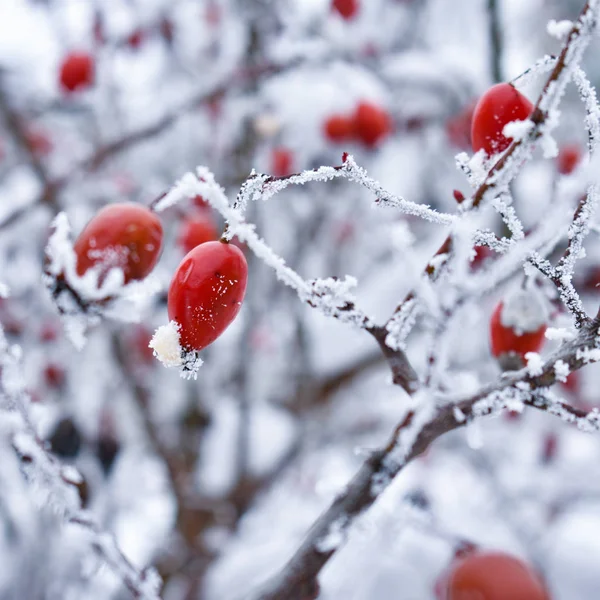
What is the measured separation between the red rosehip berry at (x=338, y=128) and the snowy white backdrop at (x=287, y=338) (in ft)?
0.22

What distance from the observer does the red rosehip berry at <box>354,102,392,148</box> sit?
1.69 m

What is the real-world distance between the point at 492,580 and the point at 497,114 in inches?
19.8

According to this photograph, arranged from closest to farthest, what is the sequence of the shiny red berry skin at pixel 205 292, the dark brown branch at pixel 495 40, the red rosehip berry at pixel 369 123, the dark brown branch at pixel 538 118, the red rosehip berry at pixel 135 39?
the dark brown branch at pixel 538 118 < the shiny red berry skin at pixel 205 292 < the dark brown branch at pixel 495 40 < the red rosehip berry at pixel 369 123 < the red rosehip berry at pixel 135 39

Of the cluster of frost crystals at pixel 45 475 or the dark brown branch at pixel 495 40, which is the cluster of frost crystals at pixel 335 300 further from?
the dark brown branch at pixel 495 40

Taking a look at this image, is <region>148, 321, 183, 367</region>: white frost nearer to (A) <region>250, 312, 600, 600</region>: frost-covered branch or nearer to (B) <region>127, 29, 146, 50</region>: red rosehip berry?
(A) <region>250, 312, 600, 600</region>: frost-covered branch

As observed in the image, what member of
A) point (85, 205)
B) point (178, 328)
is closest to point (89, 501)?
point (85, 205)

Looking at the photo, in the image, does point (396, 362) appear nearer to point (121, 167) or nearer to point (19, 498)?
point (19, 498)

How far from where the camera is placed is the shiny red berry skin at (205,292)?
456mm

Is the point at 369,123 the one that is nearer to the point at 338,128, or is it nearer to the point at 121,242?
the point at 338,128

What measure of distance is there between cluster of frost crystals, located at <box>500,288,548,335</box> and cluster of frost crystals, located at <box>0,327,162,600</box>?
0.40 m

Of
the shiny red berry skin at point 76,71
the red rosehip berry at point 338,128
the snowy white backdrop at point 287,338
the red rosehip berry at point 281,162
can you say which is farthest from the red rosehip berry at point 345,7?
the shiny red berry skin at point 76,71

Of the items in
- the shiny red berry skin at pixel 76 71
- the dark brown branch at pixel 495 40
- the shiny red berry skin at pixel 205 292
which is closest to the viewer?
the shiny red berry skin at pixel 205 292

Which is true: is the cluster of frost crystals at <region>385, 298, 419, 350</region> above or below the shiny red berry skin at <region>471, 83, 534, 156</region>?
below

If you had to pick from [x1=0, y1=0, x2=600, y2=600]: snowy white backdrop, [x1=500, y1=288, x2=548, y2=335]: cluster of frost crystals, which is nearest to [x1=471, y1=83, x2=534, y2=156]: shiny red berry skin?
[x1=0, y1=0, x2=600, y2=600]: snowy white backdrop
